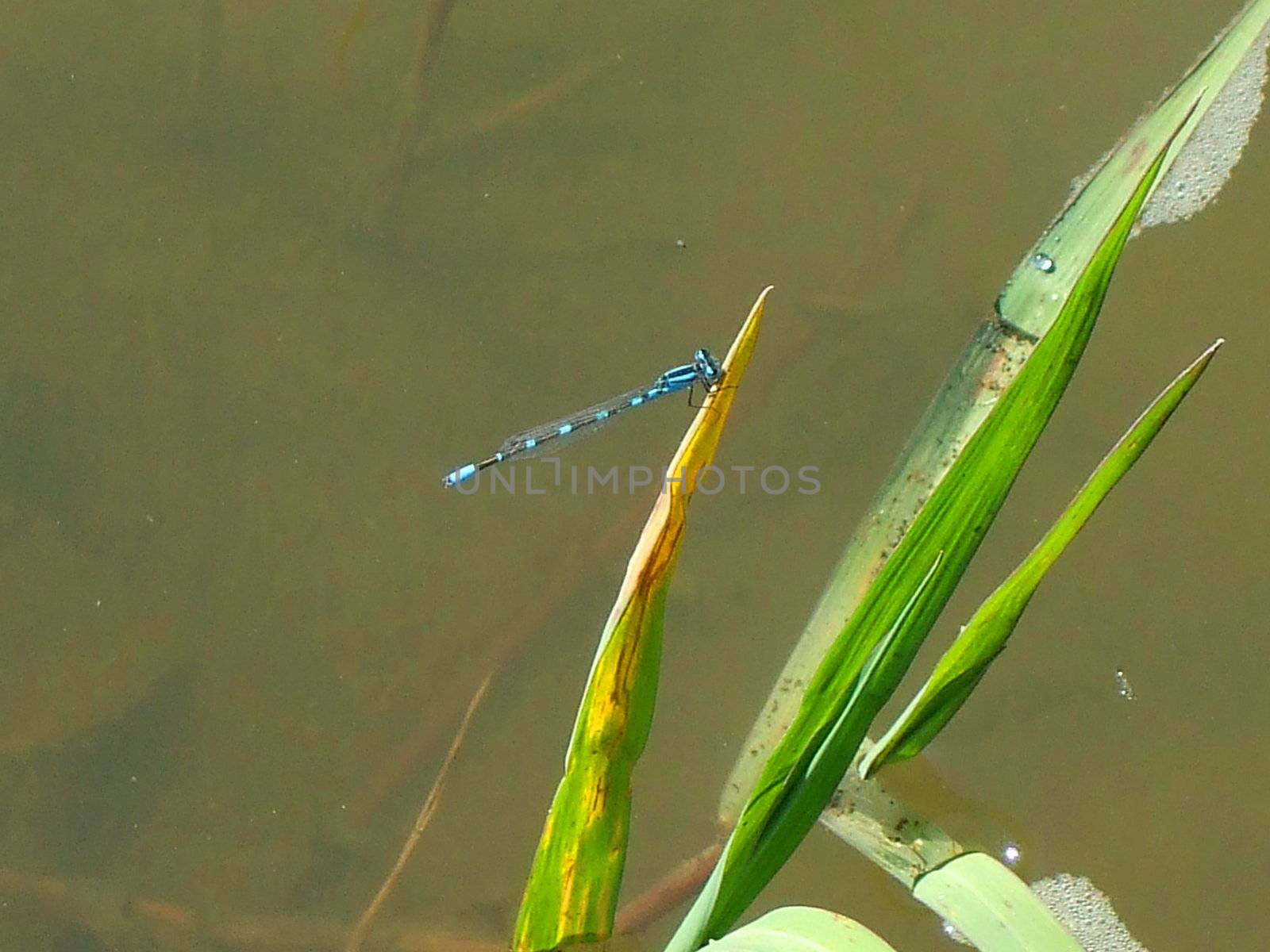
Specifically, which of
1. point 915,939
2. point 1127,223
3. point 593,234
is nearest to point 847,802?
point 915,939

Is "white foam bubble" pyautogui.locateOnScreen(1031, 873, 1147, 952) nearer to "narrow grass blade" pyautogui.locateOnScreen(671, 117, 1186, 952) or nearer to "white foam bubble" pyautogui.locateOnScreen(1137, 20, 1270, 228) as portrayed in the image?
"narrow grass blade" pyautogui.locateOnScreen(671, 117, 1186, 952)

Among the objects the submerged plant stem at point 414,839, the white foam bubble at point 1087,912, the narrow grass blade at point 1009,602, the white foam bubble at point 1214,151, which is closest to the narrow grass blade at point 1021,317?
the white foam bubble at point 1214,151

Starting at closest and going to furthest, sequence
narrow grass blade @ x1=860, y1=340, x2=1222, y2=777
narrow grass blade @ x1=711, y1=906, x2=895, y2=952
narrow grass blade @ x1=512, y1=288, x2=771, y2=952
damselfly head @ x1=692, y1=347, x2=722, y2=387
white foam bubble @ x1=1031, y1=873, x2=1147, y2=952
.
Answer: narrow grass blade @ x1=711, y1=906, x2=895, y2=952 → narrow grass blade @ x1=860, y1=340, x2=1222, y2=777 → narrow grass blade @ x1=512, y1=288, x2=771, y2=952 → white foam bubble @ x1=1031, y1=873, x2=1147, y2=952 → damselfly head @ x1=692, y1=347, x2=722, y2=387

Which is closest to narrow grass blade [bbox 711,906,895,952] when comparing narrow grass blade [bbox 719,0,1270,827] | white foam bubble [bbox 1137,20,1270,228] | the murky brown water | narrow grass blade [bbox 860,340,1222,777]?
narrow grass blade [bbox 860,340,1222,777]

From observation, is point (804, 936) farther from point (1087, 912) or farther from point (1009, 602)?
point (1087, 912)

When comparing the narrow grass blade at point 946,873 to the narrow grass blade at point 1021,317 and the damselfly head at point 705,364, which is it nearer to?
the narrow grass blade at point 1021,317
